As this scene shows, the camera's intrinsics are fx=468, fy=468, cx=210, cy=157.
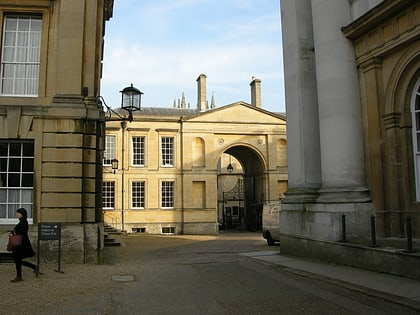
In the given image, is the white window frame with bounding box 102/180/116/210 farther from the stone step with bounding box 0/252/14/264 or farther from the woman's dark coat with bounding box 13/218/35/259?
the woman's dark coat with bounding box 13/218/35/259

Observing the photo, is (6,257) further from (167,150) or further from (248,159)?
(248,159)

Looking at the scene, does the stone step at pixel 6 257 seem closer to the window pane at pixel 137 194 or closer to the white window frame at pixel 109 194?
the white window frame at pixel 109 194

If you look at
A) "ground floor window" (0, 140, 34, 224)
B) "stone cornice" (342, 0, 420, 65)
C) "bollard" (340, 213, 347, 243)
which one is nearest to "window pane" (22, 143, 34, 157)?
"ground floor window" (0, 140, 34, 224)

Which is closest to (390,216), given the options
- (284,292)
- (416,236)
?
(416,236)

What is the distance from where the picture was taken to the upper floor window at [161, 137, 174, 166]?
4356cm

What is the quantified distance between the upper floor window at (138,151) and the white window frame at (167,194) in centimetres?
280

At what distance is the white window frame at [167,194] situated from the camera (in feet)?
141

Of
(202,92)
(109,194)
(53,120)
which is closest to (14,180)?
(53,120)

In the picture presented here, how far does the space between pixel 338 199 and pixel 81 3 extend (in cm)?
981

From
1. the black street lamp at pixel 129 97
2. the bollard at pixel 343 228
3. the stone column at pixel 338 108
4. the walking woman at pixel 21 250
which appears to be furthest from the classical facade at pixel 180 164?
the bollard at pixel 343 228

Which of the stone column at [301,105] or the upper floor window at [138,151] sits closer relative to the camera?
the stone column at [301,105]

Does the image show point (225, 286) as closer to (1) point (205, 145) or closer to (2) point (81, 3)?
(2) point (81, 3)

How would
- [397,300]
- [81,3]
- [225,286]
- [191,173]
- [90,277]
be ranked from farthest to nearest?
[191,173]
[81,3]
[90,277]
[225,286]
[397,300]

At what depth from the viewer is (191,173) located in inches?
1708
